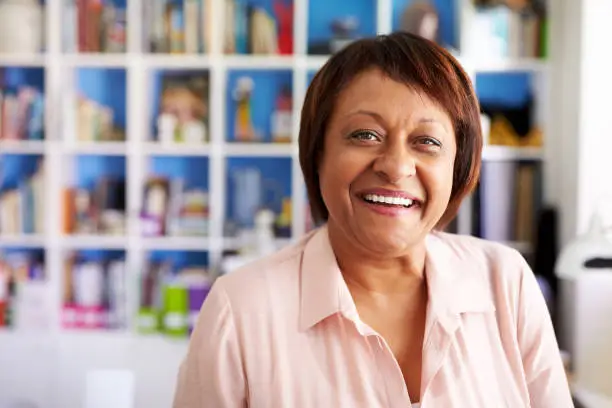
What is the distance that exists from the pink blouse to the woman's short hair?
0.16 metres

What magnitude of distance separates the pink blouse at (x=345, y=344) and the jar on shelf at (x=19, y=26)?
8.32 ft

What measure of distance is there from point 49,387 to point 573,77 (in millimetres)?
2544

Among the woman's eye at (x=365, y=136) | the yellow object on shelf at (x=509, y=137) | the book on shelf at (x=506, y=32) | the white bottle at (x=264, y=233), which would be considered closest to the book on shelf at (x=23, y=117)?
the white bottle at (x=264, y=233)

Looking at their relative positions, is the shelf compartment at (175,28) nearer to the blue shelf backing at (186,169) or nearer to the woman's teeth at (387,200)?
the blue shelf backing at (186,169)

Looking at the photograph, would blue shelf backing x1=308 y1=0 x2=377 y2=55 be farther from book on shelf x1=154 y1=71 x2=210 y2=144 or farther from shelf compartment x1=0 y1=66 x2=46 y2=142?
shelf compartment x1=0 y1=66 x2=46 y2=142

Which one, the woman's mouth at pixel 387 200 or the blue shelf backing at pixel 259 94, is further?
the blue shelf backing at pixel 259 94

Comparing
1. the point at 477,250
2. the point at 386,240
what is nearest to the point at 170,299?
the point at 477,250

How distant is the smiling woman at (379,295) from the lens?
3.12 ft

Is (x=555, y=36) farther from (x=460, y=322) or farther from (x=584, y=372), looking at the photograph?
(x=460, y=322)

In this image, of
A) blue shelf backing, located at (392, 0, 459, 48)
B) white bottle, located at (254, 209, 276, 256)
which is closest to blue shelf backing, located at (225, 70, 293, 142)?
white bottle, located at (254, 209, 276, 256)

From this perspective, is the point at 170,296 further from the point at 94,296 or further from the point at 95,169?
the point at 95,169

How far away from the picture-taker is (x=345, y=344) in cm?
99

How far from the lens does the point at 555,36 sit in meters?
3.09

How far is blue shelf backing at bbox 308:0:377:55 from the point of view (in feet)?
10.9
